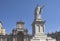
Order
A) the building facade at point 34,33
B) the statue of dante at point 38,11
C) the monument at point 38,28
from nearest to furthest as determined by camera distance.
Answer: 1. the building facade at point 34,33
2. the monument at point 38,28
3. the statue of dante at point 38,11

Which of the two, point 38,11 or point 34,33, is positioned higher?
point 38,11

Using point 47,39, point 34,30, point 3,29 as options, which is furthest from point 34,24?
point 3,29

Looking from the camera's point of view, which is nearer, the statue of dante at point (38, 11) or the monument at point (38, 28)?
the monument at point (38, 28)

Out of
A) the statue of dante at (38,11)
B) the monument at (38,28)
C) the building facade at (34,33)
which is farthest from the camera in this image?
the statue of dante at (38,11)

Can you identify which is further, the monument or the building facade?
the monument

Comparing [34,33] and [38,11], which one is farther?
[38,11]

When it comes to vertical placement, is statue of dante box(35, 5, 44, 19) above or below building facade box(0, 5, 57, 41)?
above

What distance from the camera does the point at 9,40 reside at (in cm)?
5859

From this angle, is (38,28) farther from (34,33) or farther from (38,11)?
(38,11)

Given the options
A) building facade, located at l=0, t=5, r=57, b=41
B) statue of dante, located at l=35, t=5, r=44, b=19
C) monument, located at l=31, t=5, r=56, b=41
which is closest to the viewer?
building facade, located at l=0, t=5, r=57, b=41

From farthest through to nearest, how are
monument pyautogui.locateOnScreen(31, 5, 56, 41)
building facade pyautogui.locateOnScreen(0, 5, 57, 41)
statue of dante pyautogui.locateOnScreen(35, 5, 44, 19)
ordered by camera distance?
statue of dante pyautogui.locateOnScreen(35, 5, 44, 19) → monument pyautogui.locateOnScreen(31, 5, 56, 41) → building facade pyautogui.locateOnScreen(0, 5, 57, 41)

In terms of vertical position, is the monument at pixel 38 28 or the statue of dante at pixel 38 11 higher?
the statue of dante at pixel 38 11

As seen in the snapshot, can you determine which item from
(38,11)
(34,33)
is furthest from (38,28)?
(38,11)

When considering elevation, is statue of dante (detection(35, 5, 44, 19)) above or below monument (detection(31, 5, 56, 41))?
above
